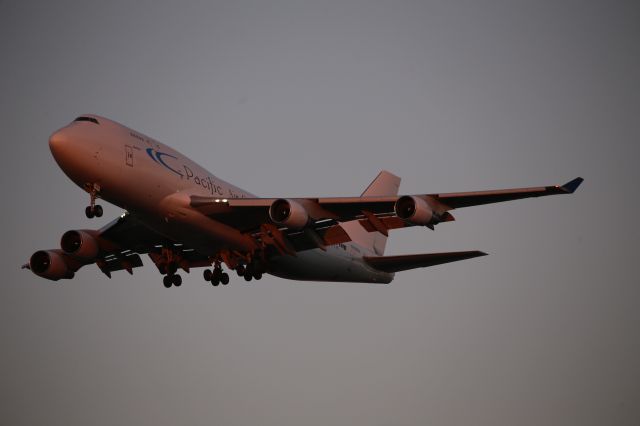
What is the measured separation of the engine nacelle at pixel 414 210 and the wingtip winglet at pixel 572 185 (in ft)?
16.9

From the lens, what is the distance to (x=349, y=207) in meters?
33.0

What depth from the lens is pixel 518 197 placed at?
30859mm

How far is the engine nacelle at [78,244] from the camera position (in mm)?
38281

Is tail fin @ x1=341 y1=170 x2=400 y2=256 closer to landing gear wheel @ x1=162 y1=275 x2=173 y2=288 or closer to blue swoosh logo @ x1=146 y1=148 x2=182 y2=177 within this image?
landing gear wheel @ x1=162 y1=275 x2=173 y2=288

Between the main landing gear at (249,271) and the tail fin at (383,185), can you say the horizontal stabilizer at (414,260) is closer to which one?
the main landing gear at (249,271)

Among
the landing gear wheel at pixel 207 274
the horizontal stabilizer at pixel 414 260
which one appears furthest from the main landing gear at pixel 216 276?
the horizontal stabilizer at pixel 414 260

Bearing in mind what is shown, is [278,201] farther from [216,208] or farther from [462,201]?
[462,201]

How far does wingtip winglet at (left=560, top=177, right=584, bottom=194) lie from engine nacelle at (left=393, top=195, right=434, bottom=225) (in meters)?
5.14

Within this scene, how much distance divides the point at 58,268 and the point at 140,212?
10125mm

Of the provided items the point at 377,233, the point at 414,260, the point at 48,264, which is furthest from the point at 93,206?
the point at 377,233

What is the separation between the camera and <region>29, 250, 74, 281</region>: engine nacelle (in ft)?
130

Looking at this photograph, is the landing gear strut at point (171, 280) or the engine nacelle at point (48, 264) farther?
the engine nacelle at point (48, 264)

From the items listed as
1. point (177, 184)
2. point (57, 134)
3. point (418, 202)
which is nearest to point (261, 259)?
point (177, 184)

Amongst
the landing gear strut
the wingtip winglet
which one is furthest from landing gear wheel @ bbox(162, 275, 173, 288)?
the wingtip winglet
